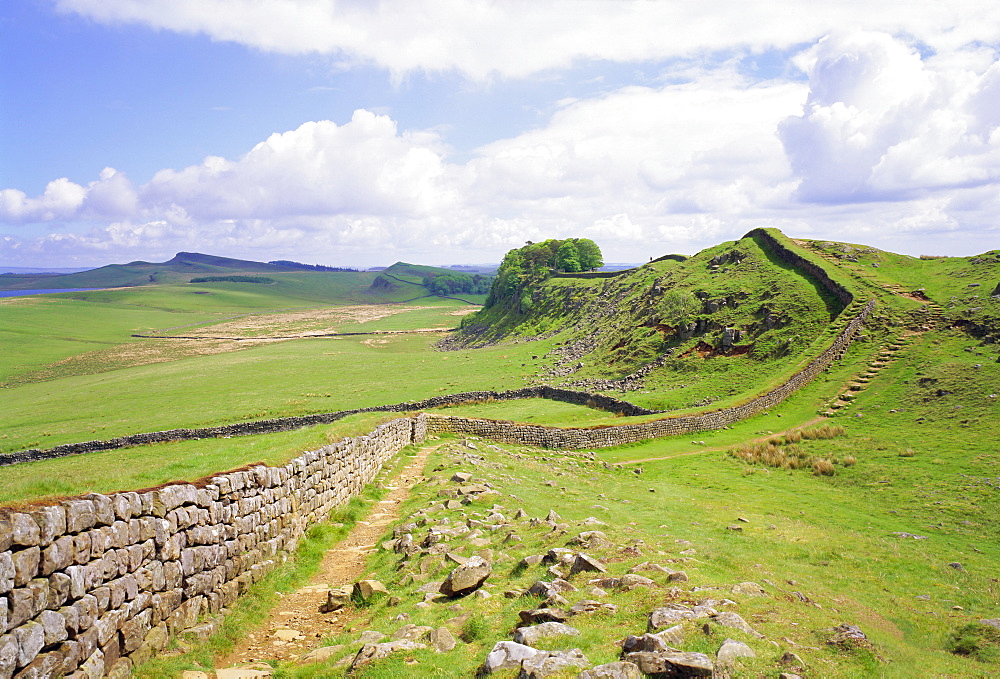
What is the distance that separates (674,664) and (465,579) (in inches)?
225

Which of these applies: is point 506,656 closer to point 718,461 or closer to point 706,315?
point 718,461

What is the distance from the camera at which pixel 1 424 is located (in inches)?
2226

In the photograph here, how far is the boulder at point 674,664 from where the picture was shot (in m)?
7.38

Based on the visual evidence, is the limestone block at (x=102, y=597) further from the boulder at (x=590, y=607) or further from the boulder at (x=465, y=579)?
the boulder at (x=590, y=607)

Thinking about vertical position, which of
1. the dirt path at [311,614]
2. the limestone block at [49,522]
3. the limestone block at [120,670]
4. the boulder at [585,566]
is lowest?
the dirt path at [311,614]

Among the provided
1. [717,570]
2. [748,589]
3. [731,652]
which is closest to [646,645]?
[731,652]

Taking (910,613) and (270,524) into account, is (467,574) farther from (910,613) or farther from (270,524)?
(910,613)

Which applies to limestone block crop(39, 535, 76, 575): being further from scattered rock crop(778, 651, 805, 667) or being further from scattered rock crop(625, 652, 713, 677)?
scattered rock crop(778, 651, 805, 667)

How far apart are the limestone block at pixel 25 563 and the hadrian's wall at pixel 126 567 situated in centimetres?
2

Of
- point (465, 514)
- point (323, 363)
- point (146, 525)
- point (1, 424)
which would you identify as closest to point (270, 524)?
point (146, 525)

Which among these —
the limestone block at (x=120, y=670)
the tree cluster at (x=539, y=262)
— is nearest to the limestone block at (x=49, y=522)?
the limestone block at (x=120, y=670)

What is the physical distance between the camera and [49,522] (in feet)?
27.6

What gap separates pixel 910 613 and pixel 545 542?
8443mm

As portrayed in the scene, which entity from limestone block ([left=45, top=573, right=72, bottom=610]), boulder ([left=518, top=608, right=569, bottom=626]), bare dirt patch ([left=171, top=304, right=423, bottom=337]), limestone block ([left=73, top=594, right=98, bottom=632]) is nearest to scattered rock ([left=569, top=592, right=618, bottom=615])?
boulder ([left=518, top=608, right=569, bottom=626])
